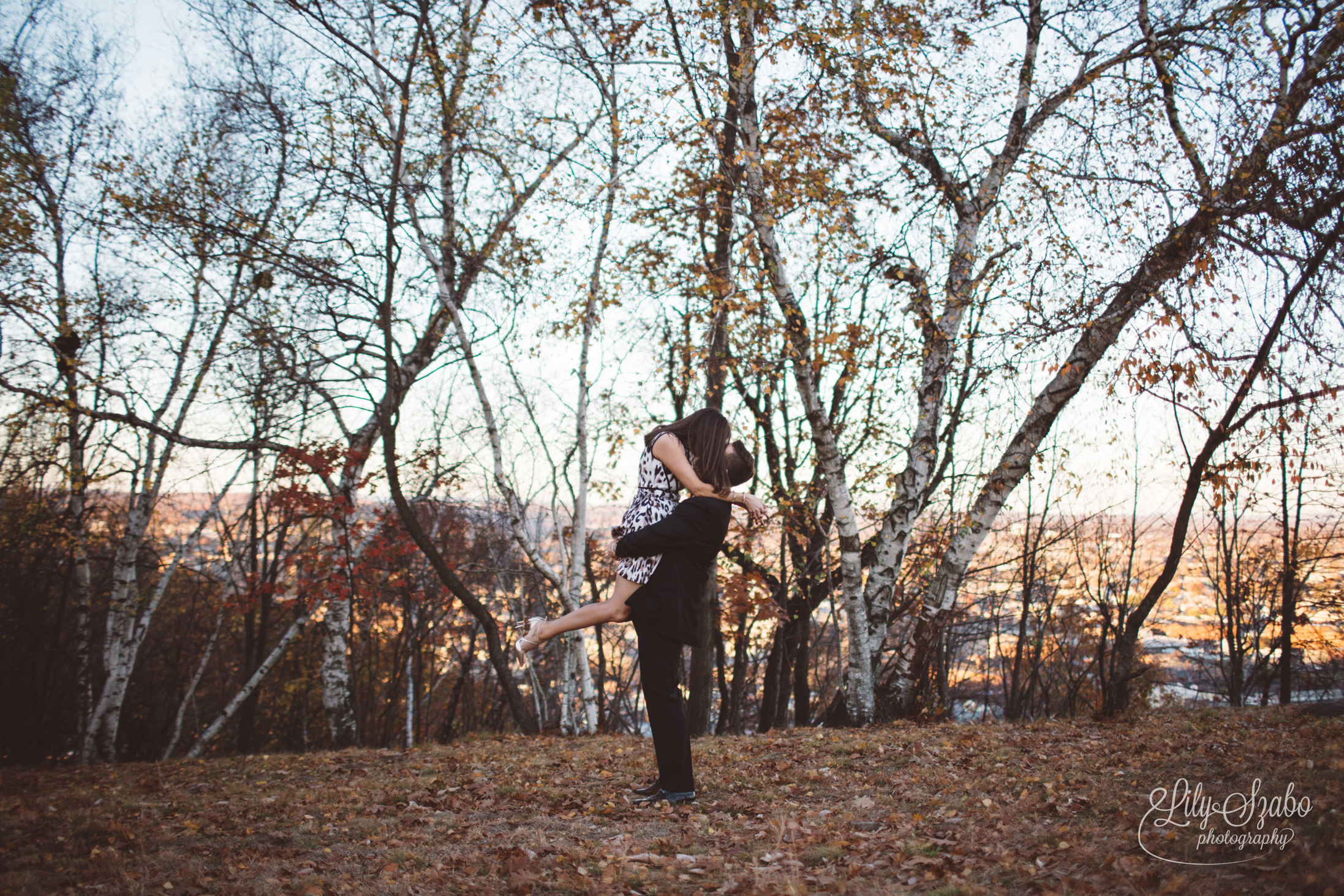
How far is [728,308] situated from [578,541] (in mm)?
4508

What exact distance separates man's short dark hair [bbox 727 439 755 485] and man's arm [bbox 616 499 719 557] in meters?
0.23

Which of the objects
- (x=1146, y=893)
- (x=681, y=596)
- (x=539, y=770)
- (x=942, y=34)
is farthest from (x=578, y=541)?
(x=1146, y=893)

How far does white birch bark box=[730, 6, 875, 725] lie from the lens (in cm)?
730

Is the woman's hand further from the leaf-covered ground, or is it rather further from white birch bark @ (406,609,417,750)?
white birch bark @ (406,609,417,750)

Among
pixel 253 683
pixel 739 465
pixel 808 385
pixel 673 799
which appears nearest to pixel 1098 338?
pixel 808 385

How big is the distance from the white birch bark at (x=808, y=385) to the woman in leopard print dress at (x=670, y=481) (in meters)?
3.88

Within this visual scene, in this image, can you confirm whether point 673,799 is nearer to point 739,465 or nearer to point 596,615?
point 596,615

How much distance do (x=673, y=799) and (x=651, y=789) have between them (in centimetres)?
22

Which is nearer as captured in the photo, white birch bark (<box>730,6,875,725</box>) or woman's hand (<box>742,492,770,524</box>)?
woman's hand (<box>742,492,770,524</box>)

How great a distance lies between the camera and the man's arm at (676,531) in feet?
11.5

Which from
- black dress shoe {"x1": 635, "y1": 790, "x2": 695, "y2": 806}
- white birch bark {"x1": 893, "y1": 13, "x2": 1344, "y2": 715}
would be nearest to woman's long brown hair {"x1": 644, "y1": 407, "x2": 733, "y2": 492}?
black dress shoe {"x1": 635, "y1": 790, "x2": 695, "y2": 806}

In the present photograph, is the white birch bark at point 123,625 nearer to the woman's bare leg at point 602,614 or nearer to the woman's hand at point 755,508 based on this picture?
the woman's bare leg at point 602,614

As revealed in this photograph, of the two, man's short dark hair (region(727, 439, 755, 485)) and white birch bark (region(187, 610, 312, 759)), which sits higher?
man's short dark hair (region(727, 439, 755, 485))

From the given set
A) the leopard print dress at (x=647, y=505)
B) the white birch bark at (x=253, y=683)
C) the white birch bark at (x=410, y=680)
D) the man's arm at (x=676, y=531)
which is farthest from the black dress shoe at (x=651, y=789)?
the white birch bark at (x=410, y=680)
